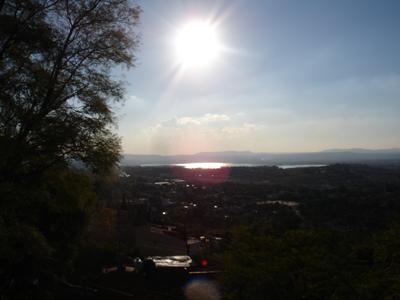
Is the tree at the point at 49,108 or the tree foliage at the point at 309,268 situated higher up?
the tree at the point at 49,108

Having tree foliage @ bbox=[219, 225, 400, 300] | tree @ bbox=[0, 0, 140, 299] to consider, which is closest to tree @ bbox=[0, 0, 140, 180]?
tree @ bbox=[0, 0, 140, 299]

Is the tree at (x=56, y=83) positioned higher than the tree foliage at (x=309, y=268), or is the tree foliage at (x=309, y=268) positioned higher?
the tree at (x=56, y=83)

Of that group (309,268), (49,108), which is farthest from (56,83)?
(309,268)

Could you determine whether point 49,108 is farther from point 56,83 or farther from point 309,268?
point 309,268

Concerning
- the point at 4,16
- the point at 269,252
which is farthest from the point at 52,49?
the point at 269,252

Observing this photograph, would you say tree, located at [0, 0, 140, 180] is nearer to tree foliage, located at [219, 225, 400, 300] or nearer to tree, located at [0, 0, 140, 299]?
tree, located at [0, 0, 140, 299]

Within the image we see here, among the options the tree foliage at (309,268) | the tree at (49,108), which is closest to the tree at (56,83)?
the tree at (49,108)

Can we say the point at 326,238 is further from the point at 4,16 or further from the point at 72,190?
the point at 4,16

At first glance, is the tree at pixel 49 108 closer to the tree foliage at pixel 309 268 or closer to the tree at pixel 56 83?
the tree at pixel 56 83
